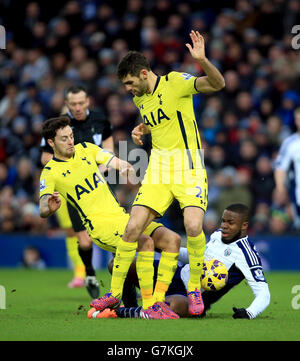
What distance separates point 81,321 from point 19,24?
42.4ft

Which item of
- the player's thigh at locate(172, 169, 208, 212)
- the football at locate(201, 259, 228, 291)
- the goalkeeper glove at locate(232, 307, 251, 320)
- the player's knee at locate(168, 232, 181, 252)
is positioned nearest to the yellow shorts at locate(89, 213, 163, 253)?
the player's knee at locate(168, 232, 181, 252)

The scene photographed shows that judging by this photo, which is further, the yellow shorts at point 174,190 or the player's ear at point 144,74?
the player's ear at point 144,74

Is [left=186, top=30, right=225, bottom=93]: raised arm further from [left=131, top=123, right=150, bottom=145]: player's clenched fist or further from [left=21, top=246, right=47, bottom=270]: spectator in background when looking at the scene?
[left=21, top=246, right=47, bottom=270]: spectator in background

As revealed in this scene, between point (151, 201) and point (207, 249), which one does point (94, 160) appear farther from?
point (207, 249)

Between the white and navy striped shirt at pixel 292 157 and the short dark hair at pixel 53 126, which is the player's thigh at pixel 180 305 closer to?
the short dark hair at pixel 53 126

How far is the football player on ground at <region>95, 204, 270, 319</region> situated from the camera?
6625 mm

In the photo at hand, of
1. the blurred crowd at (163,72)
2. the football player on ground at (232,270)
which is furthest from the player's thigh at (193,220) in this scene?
the blurred crowd at (163,72)

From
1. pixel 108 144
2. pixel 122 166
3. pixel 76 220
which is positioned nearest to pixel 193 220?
pixel 122 166

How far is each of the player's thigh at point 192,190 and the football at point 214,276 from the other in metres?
0.51

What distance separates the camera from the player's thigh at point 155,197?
6781 mm

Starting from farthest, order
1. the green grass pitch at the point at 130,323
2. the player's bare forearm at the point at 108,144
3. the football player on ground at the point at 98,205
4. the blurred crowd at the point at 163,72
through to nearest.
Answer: the blurred crowd at the point at 163,72 < the player's bare forearm at the point at 108,144 < the football player on ground at the point at 98,205 < the green grass pitch at the point at 130,323

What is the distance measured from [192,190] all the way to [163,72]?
872cm

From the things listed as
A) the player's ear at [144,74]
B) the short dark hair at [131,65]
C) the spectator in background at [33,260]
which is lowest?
the spectator in background at [33,260]
